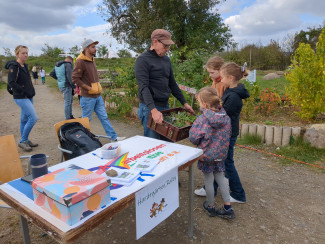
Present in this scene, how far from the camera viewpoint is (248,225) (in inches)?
107

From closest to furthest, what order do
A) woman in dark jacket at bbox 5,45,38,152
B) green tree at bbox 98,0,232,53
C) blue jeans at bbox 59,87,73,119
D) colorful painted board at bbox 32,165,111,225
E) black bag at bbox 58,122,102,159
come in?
colorful painted board at bbox 32,165,111,225 → black bag at bbox 58,122,102,159 → woman in dark jacket at bbox 5,45,38,152 → blue jeans at bbox 59,87,73,119 → green tree at bbox 98,0,232,53

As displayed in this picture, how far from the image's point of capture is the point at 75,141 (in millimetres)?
2930

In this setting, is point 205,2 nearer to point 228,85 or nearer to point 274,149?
point 274,149

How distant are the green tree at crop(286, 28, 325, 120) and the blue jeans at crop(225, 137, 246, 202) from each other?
3301 millimetres

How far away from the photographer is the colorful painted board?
4.03 feet

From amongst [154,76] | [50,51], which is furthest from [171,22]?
[50,51]

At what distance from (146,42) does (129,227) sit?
1634 cm

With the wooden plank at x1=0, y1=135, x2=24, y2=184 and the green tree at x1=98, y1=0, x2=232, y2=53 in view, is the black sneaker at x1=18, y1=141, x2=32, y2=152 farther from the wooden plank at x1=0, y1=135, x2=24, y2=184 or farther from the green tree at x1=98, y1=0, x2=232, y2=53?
the green tree at x1=98, y1=0, x2=232, y2=53

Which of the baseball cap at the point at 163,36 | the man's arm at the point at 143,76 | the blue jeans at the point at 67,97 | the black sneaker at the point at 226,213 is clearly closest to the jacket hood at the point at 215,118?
the man's arm at the point at 143,76

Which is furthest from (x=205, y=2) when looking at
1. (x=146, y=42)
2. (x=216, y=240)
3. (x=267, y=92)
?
(x=216, y=240)

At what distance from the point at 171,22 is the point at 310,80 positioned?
13090 millimetres

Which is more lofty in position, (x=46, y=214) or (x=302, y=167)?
(x=46, y=214)

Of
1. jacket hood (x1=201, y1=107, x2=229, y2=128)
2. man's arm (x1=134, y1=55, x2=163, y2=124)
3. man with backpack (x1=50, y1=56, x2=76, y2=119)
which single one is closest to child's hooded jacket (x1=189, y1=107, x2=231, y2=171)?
jacket hood (x1=201, y1=107, x2=229, y2=128)

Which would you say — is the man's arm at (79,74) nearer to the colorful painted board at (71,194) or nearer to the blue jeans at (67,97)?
the blue jeans at (67,97)
